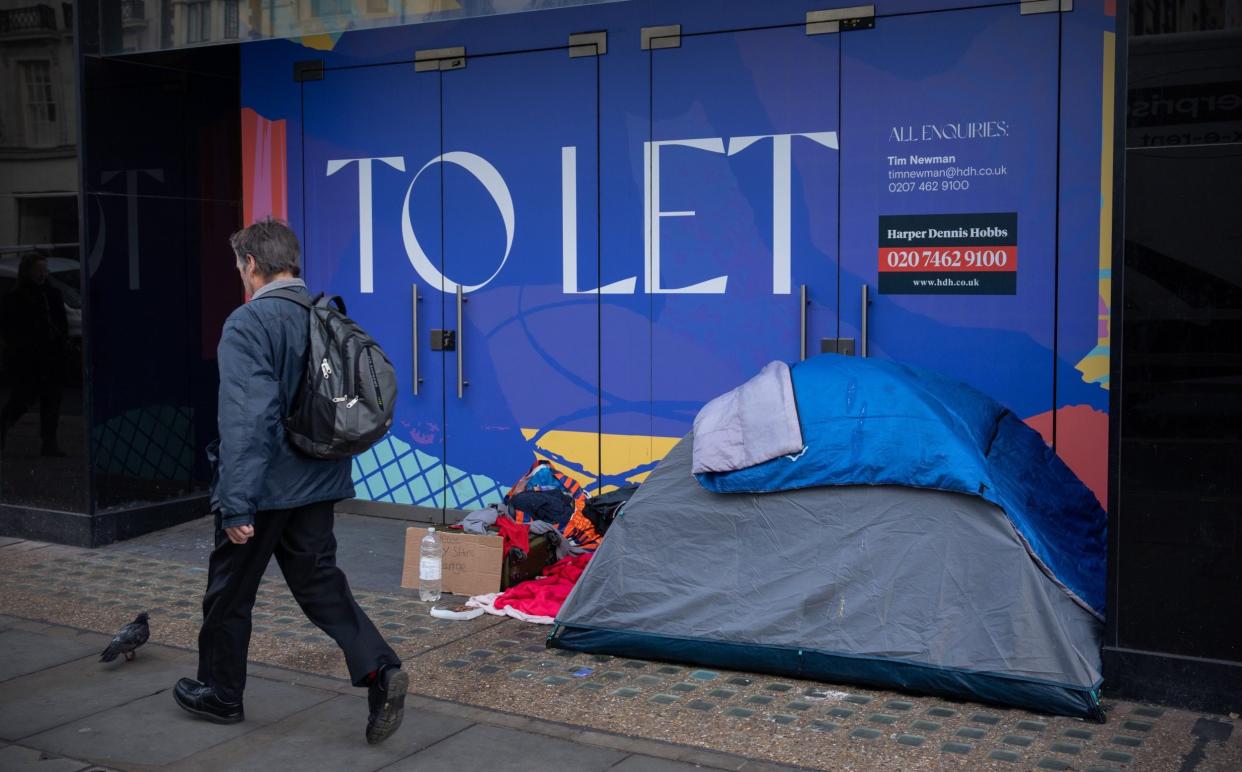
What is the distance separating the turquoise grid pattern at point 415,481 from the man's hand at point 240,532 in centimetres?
395

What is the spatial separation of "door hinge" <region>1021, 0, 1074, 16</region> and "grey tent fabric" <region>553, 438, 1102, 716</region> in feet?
9.23

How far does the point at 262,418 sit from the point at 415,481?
4.23m

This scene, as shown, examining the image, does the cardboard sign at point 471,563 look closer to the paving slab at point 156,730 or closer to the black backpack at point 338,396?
the paving slab at point 156,730

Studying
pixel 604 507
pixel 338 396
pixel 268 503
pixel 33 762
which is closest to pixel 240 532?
pixel 268 503

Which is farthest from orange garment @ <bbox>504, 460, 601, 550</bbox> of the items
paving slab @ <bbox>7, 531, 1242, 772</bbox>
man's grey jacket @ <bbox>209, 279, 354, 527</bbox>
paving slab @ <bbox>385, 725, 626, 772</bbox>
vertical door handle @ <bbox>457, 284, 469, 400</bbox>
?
man's grey jacket @ <bbox>209, 279, 354, 527</bbox>

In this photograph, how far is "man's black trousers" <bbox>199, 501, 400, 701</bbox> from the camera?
4.85 m

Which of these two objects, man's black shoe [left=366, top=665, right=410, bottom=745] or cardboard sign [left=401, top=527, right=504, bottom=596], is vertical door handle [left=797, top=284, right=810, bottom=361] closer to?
cardboard sign [left=401, top=527, right=504, bottom=596]

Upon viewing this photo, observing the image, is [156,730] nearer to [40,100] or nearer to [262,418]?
[262,418]

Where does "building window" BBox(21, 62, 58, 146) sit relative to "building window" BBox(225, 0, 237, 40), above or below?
below

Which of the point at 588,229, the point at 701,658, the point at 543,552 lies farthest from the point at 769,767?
the point at 588,229

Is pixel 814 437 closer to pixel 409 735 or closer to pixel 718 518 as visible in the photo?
pixel 718 518

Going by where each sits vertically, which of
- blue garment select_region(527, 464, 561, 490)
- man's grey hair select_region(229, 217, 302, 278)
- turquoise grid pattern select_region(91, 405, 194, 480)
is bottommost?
blue garment select_region(527, 464, 561, 490)

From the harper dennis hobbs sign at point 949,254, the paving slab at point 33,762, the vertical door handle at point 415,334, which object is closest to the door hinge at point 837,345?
the harper dennis hobbs sign at point 949,254

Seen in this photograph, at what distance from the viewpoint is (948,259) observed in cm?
711
